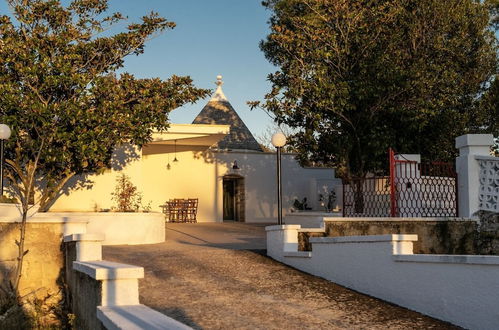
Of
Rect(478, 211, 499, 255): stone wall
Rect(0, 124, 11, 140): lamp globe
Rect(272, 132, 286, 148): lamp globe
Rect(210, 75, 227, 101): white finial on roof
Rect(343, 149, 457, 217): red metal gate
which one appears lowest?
Rect(478, 211, 499, 255): stone wall

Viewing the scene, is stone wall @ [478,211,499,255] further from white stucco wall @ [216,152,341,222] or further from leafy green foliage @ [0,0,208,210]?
white stucco wall @ [216,152,341,222]

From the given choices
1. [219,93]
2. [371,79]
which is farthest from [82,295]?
[219,93]

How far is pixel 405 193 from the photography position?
12.2 meters

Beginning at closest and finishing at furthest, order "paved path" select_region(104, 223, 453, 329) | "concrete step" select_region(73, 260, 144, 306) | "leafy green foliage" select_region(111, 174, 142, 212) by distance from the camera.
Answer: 1. "concrete step" select_region(73, 260, 144, 306)
2. "paved path" select_region(104, 223, 453, 329)
3. "leafy green foliage" select_region(111, 174, 142, 212)

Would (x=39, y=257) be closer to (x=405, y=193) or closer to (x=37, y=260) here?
(x=37, y=260)

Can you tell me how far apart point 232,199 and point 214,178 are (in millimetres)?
2154

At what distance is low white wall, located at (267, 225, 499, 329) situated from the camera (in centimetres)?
721

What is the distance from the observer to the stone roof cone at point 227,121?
26.8 meters

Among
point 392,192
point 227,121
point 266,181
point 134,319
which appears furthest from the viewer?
point 227,121

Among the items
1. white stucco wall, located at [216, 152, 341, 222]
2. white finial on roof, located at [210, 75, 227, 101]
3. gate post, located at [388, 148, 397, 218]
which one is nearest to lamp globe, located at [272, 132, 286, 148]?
gate post, located at [388, 148, 397, 218]

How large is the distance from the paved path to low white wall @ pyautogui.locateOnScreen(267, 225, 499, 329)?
22 cm

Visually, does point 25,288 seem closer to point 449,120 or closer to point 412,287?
point 412,287

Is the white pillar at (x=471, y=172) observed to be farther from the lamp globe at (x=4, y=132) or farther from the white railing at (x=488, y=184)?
the lamp globe at (x=4, y=132)

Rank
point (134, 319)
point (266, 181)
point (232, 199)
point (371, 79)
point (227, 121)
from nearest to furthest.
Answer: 1. point (134, 319)
2. point (371, 79)
3. point (266, 181)
4. point (232, 199)
5. point (227, 121)
